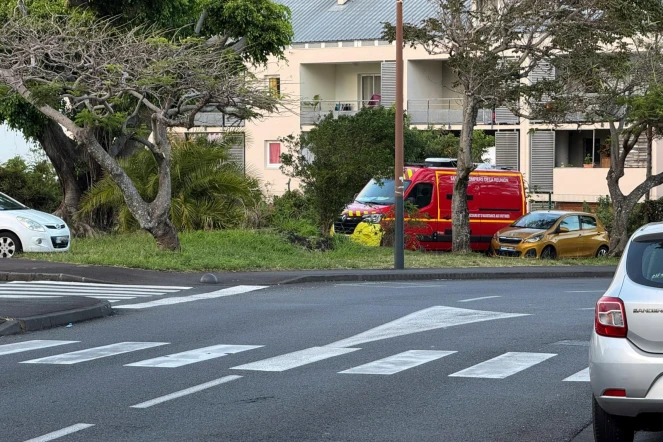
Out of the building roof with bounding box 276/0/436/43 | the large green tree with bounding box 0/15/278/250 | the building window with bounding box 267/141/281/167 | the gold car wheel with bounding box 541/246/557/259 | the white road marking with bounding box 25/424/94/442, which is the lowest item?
the gold car wheel with bounding box 541/246/557/259

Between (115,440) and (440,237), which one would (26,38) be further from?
(115,440)

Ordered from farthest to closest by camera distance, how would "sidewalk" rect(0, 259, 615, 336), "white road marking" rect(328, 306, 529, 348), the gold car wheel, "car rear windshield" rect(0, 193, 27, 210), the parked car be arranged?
1. the parked car
2. the gold car wheel
3. "car rear windshield" rect(0, 193, 27, 210)
4. "sidewalk" rect(0, 259, 615, 336)
5. "white road marking" rect(328, 306, 529, 348)

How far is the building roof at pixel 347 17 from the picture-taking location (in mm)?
53406

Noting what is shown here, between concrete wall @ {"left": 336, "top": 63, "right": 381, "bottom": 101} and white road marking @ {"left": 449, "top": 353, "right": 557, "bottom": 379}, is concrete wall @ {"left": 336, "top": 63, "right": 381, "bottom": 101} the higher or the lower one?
the higher one

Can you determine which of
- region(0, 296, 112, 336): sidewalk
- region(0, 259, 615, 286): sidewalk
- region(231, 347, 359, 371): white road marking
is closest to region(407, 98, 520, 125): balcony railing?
region(0, 259, 615, 286): sidewalk

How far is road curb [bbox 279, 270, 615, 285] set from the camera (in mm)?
21875

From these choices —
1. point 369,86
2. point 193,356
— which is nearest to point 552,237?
point 193,356

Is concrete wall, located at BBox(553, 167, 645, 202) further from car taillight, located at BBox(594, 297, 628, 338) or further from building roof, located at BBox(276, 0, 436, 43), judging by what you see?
car taillight, located at BBox(594, 297, 628, 338)

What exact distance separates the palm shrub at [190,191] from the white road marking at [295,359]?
1786 centimetres

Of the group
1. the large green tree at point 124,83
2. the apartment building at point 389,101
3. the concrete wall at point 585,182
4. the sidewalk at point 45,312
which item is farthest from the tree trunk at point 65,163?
the concrete wall at point 585,182

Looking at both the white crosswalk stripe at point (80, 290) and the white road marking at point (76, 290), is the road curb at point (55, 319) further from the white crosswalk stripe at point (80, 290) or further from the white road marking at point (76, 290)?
the white road marking at point (76, 290)

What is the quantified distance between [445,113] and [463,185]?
2203 cm

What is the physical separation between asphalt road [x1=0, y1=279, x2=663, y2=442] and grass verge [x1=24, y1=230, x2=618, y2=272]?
5.44 meters

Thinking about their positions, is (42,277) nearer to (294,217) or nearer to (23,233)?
(23,233)
